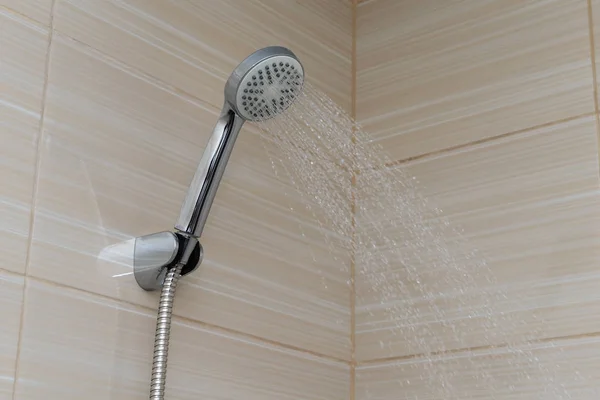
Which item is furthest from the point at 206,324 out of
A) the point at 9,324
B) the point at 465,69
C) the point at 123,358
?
the point at 465,69

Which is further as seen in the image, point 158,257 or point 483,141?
point 483,141

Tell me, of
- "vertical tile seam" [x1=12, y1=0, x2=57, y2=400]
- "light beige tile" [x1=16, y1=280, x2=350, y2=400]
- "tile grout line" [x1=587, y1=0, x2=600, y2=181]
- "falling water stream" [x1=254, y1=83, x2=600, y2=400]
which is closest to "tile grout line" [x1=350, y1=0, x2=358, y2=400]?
"falling water stream" [x1=254, y1=83, x2=600, y2=400]

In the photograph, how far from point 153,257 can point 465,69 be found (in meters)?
0.64

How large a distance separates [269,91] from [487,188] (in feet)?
1.55

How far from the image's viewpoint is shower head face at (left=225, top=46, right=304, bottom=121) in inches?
43.1

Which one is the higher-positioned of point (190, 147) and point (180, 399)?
point (190, 147)

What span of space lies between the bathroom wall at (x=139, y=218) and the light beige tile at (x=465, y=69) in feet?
0.45

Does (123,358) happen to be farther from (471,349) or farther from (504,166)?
(504,166)

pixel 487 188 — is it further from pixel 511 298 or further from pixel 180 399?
pixel 180 399

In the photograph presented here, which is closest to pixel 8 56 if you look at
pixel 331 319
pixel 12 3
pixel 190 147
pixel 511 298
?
pixel 12 3

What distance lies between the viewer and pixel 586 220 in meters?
1.35

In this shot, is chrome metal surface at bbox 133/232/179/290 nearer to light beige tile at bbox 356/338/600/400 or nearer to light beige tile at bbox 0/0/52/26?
light beige tile at bbox 0/0/52/26

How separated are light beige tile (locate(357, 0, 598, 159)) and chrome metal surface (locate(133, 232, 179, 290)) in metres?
0.53

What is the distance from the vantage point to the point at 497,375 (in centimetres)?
137
